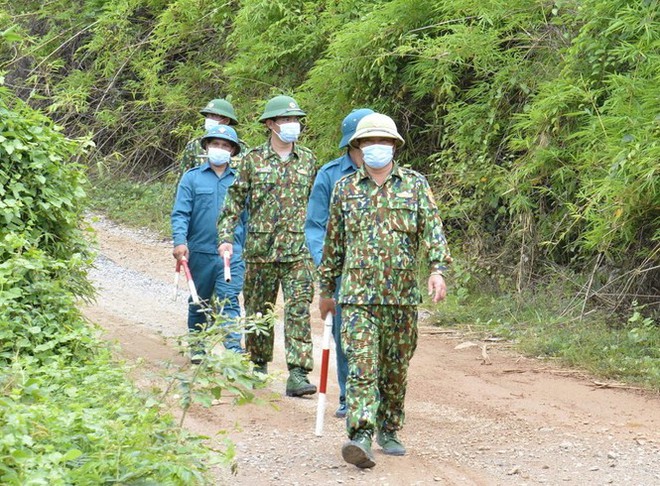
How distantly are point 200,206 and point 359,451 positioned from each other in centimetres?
352

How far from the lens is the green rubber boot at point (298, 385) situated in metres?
8.22

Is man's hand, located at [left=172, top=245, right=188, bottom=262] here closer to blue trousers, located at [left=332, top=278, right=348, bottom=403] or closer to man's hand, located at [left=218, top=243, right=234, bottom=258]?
man's hand, located at [left=218, top=243, right=234, bottom=258]

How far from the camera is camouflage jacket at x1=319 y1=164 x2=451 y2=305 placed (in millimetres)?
6500

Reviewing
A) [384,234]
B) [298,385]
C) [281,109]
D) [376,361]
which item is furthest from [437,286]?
[281,109]

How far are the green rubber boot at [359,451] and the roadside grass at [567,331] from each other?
2741 mm

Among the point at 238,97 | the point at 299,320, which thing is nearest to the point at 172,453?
the point at 299,320

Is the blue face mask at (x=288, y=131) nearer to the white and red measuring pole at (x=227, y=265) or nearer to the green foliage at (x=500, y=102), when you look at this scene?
the white and red measuring pole at (x=227, y=265)

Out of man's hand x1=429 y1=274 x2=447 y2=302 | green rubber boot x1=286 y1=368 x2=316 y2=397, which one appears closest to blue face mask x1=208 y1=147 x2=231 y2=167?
green rubber boot x1=286 y1=368 x2=316 y2=397

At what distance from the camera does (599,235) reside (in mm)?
9555

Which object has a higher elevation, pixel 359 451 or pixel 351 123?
pixel 351 123

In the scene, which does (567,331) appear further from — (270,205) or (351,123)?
(351,123)

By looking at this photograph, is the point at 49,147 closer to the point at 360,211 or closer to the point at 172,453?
the point at 360,211

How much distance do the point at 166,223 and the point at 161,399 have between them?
11.2 meters

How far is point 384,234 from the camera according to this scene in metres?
6.51
